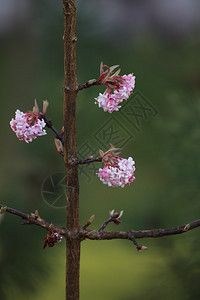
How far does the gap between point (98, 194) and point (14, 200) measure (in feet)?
1.66

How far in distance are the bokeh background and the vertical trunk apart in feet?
0.28

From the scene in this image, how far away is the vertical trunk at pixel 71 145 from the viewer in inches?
14.8

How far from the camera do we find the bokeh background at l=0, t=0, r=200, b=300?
2.40 feet

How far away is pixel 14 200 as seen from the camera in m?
0.80

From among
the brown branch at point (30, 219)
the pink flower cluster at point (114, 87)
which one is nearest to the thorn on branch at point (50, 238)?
the brown branch at point (30, 219)

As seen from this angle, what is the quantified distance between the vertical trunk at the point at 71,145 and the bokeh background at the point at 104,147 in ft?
0.28

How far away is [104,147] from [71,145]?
396 millimetres

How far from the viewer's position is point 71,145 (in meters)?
0.39

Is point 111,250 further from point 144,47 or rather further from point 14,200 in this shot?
point 144,47

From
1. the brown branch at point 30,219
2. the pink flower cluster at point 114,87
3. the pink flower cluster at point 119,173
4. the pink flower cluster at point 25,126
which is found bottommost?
the brown branch at point 30,219

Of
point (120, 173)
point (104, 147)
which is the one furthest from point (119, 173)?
point (104, 147)

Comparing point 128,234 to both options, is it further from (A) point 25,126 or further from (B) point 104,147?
(B) point 104,147

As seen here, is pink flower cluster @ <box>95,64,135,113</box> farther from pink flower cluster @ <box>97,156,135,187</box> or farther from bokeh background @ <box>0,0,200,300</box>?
bokeh background @ <box>0,0,200,300</box>

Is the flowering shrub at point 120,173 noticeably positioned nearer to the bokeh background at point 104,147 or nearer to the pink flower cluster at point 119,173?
the pink flower cluster at point 119,173
